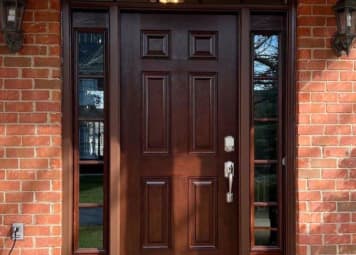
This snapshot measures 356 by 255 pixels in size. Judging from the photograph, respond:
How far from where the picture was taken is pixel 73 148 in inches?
130

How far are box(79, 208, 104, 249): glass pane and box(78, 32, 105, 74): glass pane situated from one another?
103 cm

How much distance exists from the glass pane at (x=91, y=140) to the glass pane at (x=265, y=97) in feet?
3.86

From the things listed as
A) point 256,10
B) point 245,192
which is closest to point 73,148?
point 245,192

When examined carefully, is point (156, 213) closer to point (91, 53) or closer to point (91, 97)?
point (91, 97)

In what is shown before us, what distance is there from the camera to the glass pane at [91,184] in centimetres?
333

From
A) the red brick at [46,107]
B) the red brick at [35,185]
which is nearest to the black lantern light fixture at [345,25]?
the red brick at [46,107]

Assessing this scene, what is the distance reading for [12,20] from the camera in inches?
116

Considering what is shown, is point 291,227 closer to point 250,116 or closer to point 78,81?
point 250,116

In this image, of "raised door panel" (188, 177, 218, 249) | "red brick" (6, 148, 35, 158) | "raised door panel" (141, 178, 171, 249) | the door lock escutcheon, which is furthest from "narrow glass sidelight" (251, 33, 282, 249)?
"red brick" (6, 148, 35, 158)

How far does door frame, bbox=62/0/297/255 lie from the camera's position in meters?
3.24

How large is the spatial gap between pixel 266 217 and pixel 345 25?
4.92 ft

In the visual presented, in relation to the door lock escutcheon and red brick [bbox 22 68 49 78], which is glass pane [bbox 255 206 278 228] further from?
red brick [bbox 22 68 49 78]

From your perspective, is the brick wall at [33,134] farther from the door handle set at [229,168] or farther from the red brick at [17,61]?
the door handle set at [229,168]

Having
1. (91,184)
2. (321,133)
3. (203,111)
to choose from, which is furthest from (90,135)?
(321,133)
